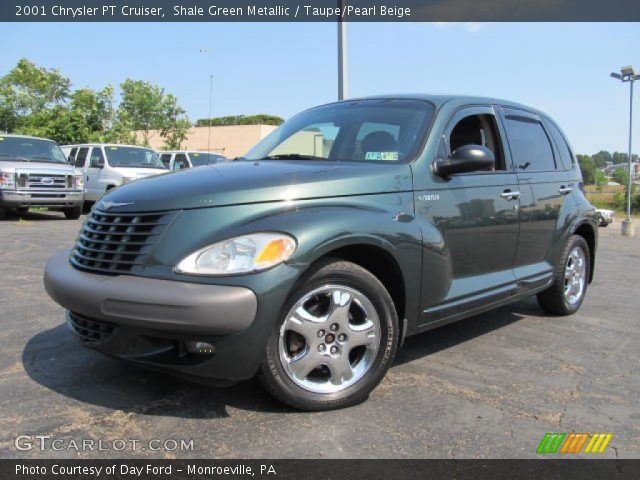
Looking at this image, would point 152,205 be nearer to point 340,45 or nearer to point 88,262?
point 88,262

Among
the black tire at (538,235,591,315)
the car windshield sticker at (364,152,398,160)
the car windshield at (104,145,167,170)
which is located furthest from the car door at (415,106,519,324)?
the car windshield at (104,145,167,170)

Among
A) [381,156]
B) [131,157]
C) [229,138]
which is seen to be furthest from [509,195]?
[229,138]

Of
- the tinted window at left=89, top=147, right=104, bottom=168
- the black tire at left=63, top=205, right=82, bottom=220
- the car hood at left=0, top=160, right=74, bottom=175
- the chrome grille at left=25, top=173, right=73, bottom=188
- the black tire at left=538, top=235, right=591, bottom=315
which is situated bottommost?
the black tire at left=538, top=235, right=591, bottom=315

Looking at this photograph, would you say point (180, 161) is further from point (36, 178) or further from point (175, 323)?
point (175, 323)

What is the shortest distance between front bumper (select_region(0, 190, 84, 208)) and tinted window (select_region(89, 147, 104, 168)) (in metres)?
1.65

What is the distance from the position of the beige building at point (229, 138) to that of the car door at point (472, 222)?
1675 inches

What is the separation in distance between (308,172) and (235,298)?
36.7 inches

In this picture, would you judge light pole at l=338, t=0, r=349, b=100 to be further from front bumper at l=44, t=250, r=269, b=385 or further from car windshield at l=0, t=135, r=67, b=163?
front bumper at l=44, t=250, r=269, b=385

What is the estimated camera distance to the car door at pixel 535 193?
4.33 meters

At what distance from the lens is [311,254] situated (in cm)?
269

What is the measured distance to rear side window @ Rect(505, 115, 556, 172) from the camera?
446 centimetres

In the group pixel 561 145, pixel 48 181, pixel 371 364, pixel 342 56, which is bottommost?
pixel 371 364

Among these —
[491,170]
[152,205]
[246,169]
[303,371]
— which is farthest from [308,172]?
[491,170]

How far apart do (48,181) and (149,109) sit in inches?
1150
